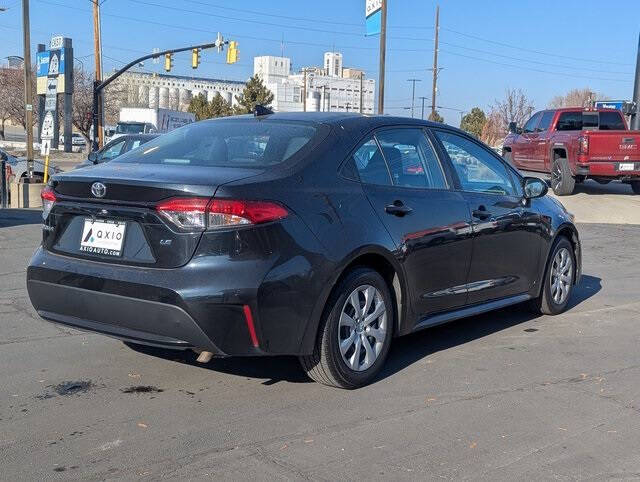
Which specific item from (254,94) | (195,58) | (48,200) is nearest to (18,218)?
(48,200)

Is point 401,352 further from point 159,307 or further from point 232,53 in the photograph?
point 232,53

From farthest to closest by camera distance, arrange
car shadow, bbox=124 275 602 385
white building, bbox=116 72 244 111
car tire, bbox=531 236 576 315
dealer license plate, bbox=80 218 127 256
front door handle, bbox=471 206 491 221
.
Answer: white building, bbox=116 72 244 111 < car tire, bbox=531 236 576 315 < front door handle, bbox=471 206 491 221 < car shadow, bbox=124 275 602 385 < dealer license plate, bbox=80 218 127 256

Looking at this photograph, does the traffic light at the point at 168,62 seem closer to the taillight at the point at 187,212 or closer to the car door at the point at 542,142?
the car door at the point at 542,142

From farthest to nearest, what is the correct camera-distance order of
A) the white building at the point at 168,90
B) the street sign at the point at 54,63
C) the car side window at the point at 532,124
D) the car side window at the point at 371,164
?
the white building at the point at 168,90, the street sign at the point at 54,63, the car side window at the point at 532,124, the car side window at the point at 371,164

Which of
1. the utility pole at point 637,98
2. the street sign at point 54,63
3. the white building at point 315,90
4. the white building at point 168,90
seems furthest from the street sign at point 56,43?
the white building at point 315,90

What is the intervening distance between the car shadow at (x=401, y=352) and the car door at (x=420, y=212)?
453 mm

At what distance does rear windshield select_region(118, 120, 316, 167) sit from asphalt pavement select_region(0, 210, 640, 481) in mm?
1390

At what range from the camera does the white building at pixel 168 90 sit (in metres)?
105

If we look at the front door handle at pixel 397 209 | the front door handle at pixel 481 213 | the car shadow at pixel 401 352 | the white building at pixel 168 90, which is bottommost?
the car shadow at pixel 401 352

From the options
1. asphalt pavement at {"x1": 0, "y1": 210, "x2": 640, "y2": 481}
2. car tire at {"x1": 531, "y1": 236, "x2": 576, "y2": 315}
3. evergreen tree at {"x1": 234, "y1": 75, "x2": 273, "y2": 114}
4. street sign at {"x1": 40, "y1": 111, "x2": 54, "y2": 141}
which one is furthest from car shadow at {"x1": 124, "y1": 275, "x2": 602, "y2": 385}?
evergreen tree at {"x1": 234, "y1": 75, "x2": 273, "y2": 114}

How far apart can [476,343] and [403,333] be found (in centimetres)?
113

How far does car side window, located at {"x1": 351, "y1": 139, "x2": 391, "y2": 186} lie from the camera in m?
4.89

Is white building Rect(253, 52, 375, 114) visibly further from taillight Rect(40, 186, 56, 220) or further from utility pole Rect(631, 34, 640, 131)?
taillight Rect(40, 186, 56, 220)

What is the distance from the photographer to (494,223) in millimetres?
5844
